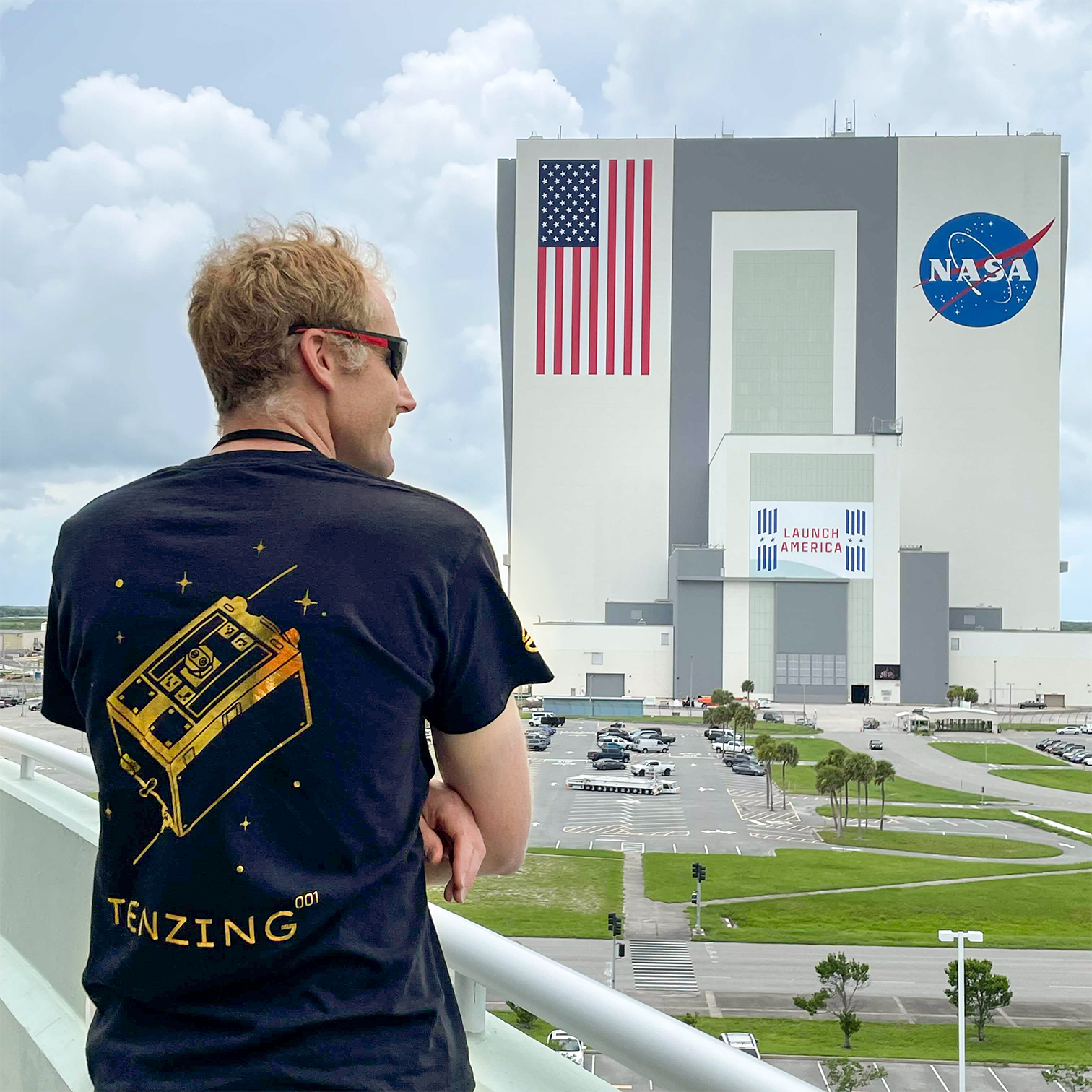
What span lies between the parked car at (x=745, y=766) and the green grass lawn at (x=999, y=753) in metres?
4.20

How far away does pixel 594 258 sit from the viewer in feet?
77.7

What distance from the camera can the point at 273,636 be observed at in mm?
466

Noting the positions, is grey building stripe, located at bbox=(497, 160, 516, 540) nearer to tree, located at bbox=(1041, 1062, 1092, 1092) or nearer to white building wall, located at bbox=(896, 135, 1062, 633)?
white building wall, located at bbox=(896, 135, 1062, 633)

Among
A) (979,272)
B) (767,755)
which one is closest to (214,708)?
(767,755)

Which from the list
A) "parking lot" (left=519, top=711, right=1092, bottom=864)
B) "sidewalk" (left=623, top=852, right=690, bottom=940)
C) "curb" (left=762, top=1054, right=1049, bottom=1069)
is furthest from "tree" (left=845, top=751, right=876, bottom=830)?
"curb" (left=762, top=1054, right=1049, bottom=1069)

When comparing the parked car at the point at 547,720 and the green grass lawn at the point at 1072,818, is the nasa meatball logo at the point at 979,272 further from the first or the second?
the green grass lawn at the point at 1072,818

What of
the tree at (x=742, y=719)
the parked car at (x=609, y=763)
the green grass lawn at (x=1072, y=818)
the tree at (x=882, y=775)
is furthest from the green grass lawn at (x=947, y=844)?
the tree at (x=742, y=719)

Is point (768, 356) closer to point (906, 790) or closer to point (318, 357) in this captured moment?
point (906, 790)

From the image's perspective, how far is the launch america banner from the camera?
21922mm

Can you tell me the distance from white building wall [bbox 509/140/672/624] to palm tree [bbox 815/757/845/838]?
11009mm

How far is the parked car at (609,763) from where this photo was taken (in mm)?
15352

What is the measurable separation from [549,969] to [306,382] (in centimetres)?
34

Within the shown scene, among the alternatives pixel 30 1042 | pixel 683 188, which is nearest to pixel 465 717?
pixel 30 1042

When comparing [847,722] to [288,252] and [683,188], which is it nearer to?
[683,188]
